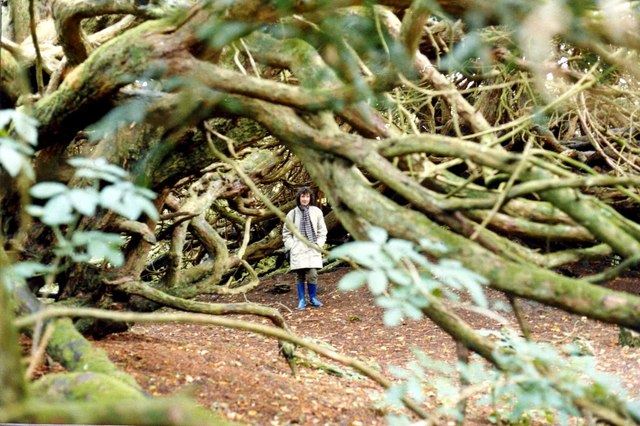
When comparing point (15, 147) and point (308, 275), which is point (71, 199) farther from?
point (308, 275)

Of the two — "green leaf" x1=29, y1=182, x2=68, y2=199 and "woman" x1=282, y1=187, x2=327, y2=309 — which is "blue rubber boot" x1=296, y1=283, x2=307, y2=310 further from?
"green leaf" x1=29, y1=182, x2=68, y2=199

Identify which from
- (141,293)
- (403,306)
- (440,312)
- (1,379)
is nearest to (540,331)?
A: (141,293)

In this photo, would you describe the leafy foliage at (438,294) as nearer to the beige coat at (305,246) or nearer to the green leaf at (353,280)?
the green leaf at (353,280)

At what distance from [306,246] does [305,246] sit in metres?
0.03

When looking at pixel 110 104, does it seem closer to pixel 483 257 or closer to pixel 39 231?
pixel 39 231

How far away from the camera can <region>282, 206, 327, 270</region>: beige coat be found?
27.1 ft

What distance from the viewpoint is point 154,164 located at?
12.5 ft

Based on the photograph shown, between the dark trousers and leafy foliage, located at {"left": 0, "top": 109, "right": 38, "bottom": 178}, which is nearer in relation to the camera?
leafy foliage, located at {"left": 0, "top": 109, "right": 38, "bottom": 178}

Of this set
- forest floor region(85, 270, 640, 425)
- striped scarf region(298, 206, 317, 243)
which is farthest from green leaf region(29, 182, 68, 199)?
striped scarf region(298, 206, 317, 243)

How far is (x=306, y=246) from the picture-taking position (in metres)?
8.38

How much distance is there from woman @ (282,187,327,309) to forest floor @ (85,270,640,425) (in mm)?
304

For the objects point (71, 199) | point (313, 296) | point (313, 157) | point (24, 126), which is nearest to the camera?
point (71, 199)

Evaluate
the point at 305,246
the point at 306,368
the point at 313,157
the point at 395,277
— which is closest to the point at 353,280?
the point at 395,277

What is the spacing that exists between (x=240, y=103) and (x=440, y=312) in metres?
1.27
